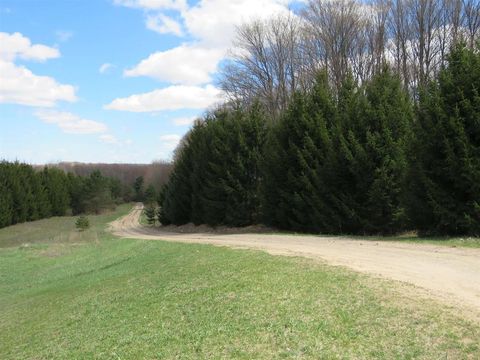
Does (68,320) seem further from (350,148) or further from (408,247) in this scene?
(350,148)

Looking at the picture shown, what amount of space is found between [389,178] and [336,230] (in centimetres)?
354

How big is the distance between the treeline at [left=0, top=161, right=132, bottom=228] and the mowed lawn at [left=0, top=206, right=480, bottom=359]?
54.3 metres

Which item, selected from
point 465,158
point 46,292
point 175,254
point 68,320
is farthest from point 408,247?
point 46,292

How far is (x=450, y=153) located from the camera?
15844 millimetres

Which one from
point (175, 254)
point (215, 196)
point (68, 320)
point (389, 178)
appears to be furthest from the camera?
point (215, 196)

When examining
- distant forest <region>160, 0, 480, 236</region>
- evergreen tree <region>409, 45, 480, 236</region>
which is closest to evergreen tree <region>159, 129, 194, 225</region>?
distant forest <region>160, 0, 480, 236</region>

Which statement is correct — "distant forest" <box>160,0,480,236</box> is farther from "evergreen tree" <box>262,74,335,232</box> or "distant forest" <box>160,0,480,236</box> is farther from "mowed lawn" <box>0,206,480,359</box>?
"mowed lawn" <box>0,206,480,359</box>

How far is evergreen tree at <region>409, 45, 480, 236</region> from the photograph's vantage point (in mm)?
15672

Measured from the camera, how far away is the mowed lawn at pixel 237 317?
20.4 feet

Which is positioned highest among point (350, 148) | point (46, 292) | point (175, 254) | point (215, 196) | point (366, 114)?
point (366, 114)

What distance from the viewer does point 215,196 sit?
1314 inches

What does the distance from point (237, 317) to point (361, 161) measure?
14185mm

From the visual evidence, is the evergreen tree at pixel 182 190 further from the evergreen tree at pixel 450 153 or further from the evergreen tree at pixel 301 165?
the evergreen tree at pixel 450 153

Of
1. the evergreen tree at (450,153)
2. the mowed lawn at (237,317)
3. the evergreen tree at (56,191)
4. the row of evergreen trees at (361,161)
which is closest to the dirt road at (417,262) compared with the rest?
the mowed lawn at (237,317)
